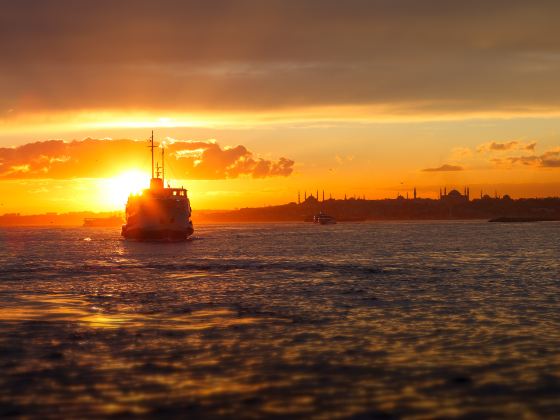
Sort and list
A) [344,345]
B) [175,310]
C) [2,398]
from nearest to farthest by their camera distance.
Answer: [2,398] < [344,345] < [175,310]

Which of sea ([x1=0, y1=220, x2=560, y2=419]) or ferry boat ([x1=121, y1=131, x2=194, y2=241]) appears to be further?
ferry boat ([x1=121, y1=131, x2=194, y2=241])

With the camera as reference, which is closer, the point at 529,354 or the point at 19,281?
the point at 529,354

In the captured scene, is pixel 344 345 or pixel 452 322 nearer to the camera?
pixel 344 345

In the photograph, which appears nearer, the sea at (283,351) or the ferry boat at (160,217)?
the sea at (283,351)

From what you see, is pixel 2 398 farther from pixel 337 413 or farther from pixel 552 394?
pixel 552 394

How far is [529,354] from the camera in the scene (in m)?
20.2

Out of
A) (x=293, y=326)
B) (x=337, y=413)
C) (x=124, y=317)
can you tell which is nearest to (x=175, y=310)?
(x=124, y=317)

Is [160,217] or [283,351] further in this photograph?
[160,217]

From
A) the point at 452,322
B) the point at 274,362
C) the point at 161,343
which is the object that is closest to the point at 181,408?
the point at 274,362

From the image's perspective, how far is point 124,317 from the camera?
29.2 m

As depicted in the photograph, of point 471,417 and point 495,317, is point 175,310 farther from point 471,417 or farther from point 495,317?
point 471,417

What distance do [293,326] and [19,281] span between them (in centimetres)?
2903

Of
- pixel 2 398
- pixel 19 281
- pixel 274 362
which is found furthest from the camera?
pixel 19 281

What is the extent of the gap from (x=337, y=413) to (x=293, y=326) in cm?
1183
